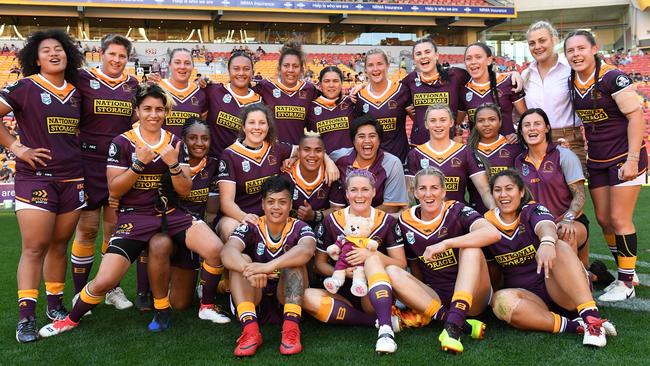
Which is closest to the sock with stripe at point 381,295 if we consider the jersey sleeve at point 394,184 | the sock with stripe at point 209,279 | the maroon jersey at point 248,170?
the jersey sleeve at point 394,184

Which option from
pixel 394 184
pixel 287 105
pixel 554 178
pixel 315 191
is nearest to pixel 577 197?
pixel 554 178

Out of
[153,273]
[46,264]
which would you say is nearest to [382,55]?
[153,273]

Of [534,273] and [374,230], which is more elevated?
[374,230]

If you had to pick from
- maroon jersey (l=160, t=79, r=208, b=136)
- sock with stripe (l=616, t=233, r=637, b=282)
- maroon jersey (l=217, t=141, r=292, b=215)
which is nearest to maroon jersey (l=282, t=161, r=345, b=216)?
maroon jersey (l=217, t=141, r=292, b=215)

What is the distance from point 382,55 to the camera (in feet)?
14.8

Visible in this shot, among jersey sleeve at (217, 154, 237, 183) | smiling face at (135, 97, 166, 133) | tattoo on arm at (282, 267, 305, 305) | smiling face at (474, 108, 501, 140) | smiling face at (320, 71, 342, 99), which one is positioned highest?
smiling face at (320, 71, 342, 99)

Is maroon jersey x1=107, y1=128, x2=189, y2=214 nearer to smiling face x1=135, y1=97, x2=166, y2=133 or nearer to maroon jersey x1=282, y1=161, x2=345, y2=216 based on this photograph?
smiling face x1=135, y1=97, x2=166, y2=133

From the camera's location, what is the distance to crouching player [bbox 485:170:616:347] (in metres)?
2.94

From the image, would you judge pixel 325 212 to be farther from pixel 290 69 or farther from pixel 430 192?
pixel 290 69

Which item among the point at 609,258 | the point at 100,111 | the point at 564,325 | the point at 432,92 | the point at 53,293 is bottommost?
the point at 609,258

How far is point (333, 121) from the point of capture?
4.64 m

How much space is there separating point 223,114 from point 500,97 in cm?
227

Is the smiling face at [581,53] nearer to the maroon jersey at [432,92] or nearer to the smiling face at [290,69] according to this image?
the maroon jersey at [432,92]

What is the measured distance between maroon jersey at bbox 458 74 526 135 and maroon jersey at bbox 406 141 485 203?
0.74 m
